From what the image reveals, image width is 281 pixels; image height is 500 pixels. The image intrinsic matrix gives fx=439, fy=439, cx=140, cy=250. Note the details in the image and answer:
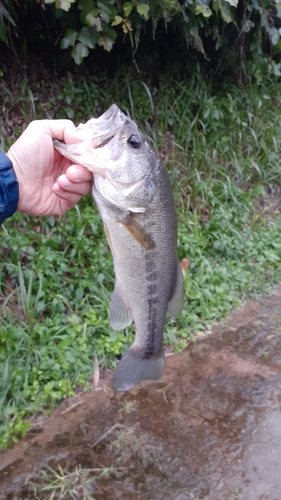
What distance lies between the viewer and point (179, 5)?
392cm

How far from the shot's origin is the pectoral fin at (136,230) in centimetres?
198

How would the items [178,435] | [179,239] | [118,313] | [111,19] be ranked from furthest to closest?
[179,239], [111,19], [178,435], [118,313]

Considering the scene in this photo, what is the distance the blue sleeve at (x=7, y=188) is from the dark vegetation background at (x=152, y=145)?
4.69 ft

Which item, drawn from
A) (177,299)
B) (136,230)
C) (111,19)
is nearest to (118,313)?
(177,299)

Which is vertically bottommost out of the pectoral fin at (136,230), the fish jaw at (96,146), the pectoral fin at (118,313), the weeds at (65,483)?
the weeds at (65,483)

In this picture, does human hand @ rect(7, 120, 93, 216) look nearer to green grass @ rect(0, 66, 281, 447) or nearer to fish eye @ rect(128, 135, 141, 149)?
fish eye @ rect(128, 135, 141, 149)

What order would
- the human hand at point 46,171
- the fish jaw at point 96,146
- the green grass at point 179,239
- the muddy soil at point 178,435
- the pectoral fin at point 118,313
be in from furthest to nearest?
the green grass at point 179,239
the muddy soil at point 178,435
the pectoral fin at point 118,313
the human hand at point 46,171
the fish jaw at point 96,146

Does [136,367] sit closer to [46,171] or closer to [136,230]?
[136,230]

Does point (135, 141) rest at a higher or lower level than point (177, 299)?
higher

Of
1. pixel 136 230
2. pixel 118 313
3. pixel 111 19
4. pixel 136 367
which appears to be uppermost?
pixel 111 19

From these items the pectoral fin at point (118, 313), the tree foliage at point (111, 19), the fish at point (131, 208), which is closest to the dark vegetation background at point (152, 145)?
the tree foliage at point (111, 19)

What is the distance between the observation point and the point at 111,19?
3.60m

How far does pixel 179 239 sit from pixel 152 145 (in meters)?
1.17

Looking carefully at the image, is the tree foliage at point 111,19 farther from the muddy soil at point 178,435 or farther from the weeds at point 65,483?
the weeds at point 65,483
